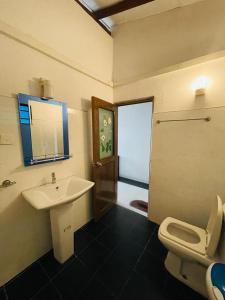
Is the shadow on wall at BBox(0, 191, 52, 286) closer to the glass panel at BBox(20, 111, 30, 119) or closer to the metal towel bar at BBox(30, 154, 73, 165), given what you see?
the metal towel bar at BBox(30, 154, 73, 165)

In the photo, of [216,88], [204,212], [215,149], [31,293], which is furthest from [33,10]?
[204,212]

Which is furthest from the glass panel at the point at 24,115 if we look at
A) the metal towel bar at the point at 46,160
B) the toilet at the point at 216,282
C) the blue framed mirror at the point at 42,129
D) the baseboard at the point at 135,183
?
the baseboard at the point at 135,183

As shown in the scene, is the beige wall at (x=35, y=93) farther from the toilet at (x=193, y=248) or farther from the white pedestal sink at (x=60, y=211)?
the toilet at (x=193, y=248)

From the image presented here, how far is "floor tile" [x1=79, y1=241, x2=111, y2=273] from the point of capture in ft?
4.70

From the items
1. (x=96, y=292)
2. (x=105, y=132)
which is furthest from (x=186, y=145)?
(x=96, y=292)

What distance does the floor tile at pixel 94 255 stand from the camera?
4.70 feet

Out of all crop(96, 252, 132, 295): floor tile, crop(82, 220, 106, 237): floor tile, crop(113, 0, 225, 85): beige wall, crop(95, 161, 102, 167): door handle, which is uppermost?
crop(113, 0, 225, 85): beige wall

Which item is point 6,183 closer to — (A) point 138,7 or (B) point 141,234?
(B) point 141,234

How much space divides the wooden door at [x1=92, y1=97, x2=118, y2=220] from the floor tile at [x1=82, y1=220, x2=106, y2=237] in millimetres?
98

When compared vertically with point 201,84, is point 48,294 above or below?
below

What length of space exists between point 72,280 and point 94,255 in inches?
12.7

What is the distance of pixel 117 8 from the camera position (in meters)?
1.65

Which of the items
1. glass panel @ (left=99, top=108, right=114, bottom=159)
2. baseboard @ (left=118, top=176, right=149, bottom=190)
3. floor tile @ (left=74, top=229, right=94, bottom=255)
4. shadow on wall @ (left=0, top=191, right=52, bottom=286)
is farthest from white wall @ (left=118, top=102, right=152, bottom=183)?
shadow on wall @ (left=0, top=191, right=52, bottom=286)

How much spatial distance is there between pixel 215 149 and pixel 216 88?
2.17ft
